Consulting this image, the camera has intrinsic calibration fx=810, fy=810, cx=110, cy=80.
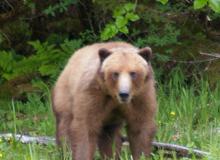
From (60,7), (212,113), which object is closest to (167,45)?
(60,7)

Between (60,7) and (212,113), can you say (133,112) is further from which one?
(60,7)

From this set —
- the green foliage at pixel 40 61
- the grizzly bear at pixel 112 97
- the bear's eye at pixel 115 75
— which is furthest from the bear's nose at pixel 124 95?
the green foliage at pixel 40 61

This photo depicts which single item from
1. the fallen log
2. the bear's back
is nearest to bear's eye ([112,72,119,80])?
the bear's back

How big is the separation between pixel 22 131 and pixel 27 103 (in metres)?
1.75

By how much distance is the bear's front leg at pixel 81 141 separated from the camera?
24.3ft

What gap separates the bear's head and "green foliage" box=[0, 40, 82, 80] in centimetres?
438

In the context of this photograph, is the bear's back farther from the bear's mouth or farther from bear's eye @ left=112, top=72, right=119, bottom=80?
the bear's mouth

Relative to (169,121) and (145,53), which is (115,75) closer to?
(145,53)

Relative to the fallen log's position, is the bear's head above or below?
above

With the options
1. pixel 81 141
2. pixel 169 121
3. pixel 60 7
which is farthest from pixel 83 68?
pixel 60 7

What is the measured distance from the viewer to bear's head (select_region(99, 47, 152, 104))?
712 cm

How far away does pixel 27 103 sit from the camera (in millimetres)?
11523

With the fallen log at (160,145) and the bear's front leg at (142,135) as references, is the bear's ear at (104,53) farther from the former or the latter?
the fallen log at (160,145)

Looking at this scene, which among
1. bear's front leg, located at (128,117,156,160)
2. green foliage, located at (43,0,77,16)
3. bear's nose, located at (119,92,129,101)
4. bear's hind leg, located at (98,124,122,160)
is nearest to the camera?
bear's nose, located at (119,92,129,101)
